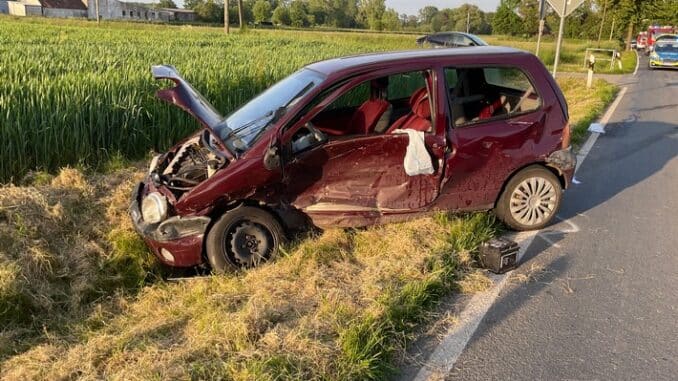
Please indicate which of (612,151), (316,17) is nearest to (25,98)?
(612,151)

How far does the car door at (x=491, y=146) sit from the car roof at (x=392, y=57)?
0.18 meters

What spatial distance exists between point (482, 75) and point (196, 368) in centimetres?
425

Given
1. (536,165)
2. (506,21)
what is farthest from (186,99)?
(506,21)

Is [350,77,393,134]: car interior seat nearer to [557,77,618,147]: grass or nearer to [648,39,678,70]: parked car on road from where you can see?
[557,77,618,147]: grass

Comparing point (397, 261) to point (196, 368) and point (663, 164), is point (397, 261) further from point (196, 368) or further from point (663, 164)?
point (663, 164)

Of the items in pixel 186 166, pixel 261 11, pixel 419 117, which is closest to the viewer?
pixel 186 166

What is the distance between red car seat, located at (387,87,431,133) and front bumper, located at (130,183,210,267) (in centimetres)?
186

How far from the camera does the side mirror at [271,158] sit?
4.51 metres

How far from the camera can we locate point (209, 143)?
5.07 m

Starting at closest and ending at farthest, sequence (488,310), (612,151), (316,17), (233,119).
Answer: (488,310) < (233,119) < (612,151) < (316,17)

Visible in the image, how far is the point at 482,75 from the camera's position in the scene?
5.97m

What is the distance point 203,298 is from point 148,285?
871 millimetres

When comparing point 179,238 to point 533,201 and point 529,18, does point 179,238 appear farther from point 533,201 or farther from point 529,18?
point 529,18

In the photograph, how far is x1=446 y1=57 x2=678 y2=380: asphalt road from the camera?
11.3 feet
